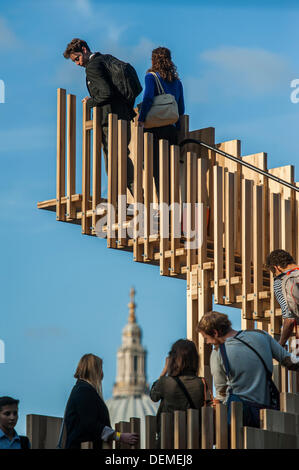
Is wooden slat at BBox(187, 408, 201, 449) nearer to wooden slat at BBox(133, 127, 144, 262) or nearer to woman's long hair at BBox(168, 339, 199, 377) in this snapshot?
woman's long hair at BBox(168, 339, 199, 377)

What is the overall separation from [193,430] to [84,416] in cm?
89

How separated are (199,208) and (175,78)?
5.12ft

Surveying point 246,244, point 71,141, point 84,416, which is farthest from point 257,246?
point 84,416

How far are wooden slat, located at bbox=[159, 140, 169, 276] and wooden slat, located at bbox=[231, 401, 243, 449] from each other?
13.0 ft

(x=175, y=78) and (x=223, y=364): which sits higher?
(x=175, y=78)

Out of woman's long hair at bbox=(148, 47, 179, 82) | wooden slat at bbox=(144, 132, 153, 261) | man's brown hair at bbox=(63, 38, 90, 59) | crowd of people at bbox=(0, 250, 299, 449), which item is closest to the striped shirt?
crowd of people at bbox=(0, 250, 299, 449)

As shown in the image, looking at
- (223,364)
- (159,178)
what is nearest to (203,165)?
(159,178)

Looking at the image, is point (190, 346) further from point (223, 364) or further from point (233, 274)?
point (233, 274)

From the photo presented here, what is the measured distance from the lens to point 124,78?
15828 mm

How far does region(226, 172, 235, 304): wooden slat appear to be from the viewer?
15195 mm

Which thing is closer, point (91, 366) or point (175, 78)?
point (91, 366)

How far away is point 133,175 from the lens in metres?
16.1

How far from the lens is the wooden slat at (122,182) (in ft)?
52.0

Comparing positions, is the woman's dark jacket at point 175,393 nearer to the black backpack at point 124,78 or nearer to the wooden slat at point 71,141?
the black backpack at point 124,78
